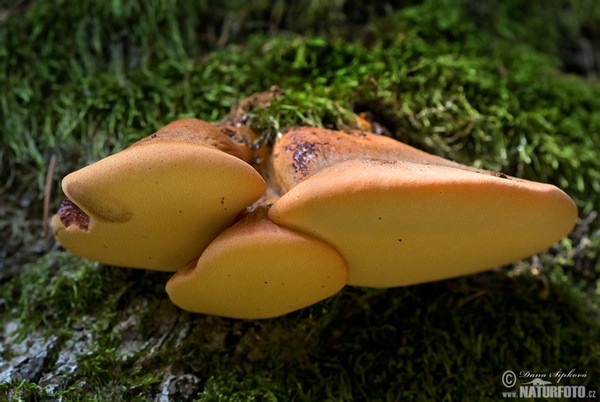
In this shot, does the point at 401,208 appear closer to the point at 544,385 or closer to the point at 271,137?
the point at 271,137

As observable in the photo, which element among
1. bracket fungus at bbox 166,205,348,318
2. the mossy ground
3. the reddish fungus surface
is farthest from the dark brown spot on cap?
the mossy ground

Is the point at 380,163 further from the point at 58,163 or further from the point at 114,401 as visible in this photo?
the point at 58,163

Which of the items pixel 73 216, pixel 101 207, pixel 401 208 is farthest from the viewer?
pixel 73 216

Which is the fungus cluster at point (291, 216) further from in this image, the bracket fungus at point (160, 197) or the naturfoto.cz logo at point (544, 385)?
the naturfoto.cz logo at point (544, 385)

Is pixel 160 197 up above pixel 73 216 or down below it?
above

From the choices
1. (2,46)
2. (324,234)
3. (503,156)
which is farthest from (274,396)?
(2,46)

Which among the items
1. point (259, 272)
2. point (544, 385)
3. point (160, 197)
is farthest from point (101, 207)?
point (544, 385)
